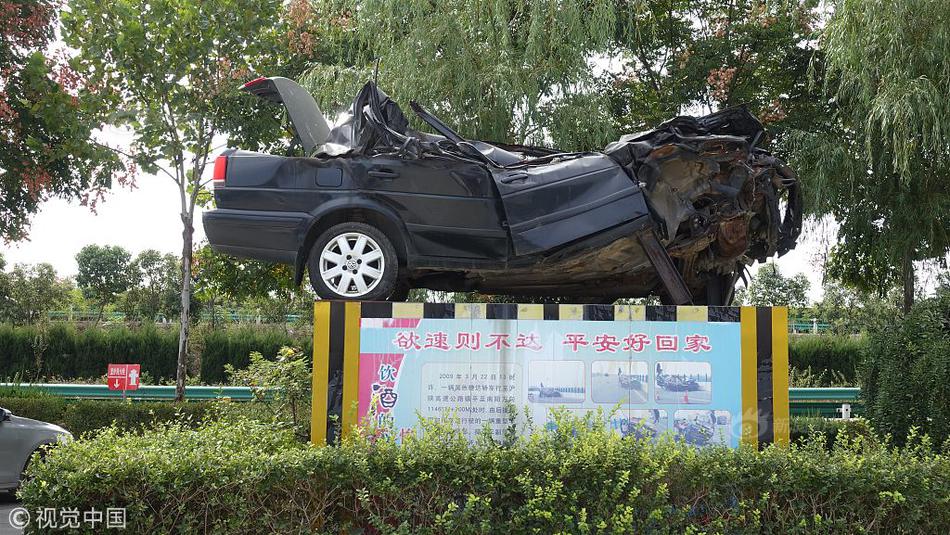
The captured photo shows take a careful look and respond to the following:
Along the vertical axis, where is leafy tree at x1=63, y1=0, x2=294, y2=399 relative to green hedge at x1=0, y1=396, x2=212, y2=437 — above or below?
above

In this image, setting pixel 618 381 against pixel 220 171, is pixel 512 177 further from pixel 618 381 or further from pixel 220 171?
pixel 220 171

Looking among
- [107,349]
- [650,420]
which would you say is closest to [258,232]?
[650,420]

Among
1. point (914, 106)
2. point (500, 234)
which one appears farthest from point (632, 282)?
point (914, 106)

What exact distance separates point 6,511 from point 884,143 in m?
11.4

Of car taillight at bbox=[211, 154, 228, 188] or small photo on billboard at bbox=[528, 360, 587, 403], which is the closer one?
small photo on billboard at bbox=[528, 360, 587, 403]

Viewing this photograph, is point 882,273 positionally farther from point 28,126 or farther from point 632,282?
point 28,126

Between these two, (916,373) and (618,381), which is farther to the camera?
(916,373)

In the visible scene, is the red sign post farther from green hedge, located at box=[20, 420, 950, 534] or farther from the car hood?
green hedge, located at box=[20, 420, 950, 534]

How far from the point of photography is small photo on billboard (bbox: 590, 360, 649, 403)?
603 cm

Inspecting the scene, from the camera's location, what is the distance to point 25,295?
94.1ft

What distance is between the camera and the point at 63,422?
1234 cm

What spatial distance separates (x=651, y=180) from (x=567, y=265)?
0.91m

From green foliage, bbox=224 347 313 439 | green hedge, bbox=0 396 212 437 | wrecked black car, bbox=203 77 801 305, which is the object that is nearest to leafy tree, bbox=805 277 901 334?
green hedge, bbox=0 396 212 437

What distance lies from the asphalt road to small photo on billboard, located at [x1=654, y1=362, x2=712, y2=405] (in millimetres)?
5327
